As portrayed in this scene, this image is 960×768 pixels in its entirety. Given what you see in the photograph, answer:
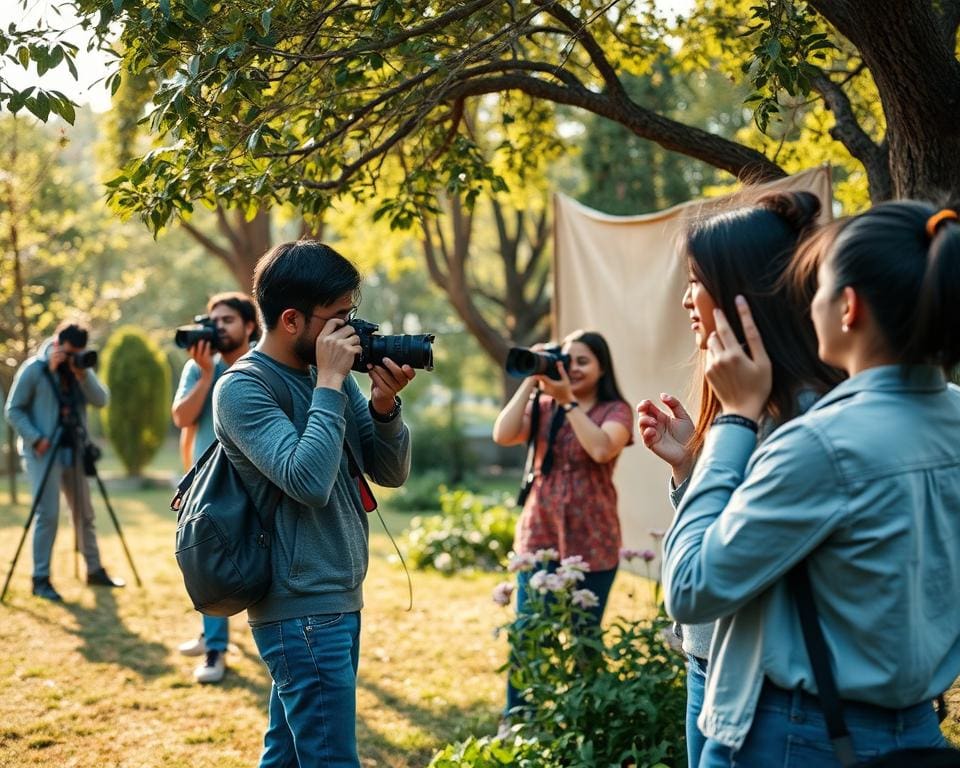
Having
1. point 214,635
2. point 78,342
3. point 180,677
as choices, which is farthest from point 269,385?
point 78,342

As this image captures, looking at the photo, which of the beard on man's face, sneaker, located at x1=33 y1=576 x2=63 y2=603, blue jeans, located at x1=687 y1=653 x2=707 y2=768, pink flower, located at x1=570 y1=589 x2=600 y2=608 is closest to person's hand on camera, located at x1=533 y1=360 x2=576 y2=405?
pink flower, located at x1=570 y1=589 x2=600 y2=608

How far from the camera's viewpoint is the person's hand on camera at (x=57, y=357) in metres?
6.56

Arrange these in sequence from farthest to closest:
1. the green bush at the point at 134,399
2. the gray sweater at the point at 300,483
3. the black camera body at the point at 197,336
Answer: the green bush at the point at 134,399, the black camera body at the point at 197,336, the gray sweater at the point at 300,483

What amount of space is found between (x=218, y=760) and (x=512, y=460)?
1399 cm

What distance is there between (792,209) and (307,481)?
116 cm

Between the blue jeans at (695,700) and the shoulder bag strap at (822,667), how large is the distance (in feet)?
2.07

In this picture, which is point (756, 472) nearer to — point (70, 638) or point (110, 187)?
point (110, 187)

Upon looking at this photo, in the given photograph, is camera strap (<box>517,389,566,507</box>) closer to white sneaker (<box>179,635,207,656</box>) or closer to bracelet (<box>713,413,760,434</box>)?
white sneaker (<box>179,635,207,656</box>)

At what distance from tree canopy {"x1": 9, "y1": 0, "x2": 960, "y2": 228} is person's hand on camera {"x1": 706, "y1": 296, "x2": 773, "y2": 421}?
1.40 metres

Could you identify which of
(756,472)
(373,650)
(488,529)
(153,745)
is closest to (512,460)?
(488,529)

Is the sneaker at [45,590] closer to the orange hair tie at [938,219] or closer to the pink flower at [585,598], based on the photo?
the pink flower at [585,598]

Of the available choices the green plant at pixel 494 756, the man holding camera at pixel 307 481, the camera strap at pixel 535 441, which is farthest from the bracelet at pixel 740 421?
the camera strap at pixel 535 441

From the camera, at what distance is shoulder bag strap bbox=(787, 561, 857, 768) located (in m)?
1.43

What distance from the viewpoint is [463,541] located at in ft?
27.4
